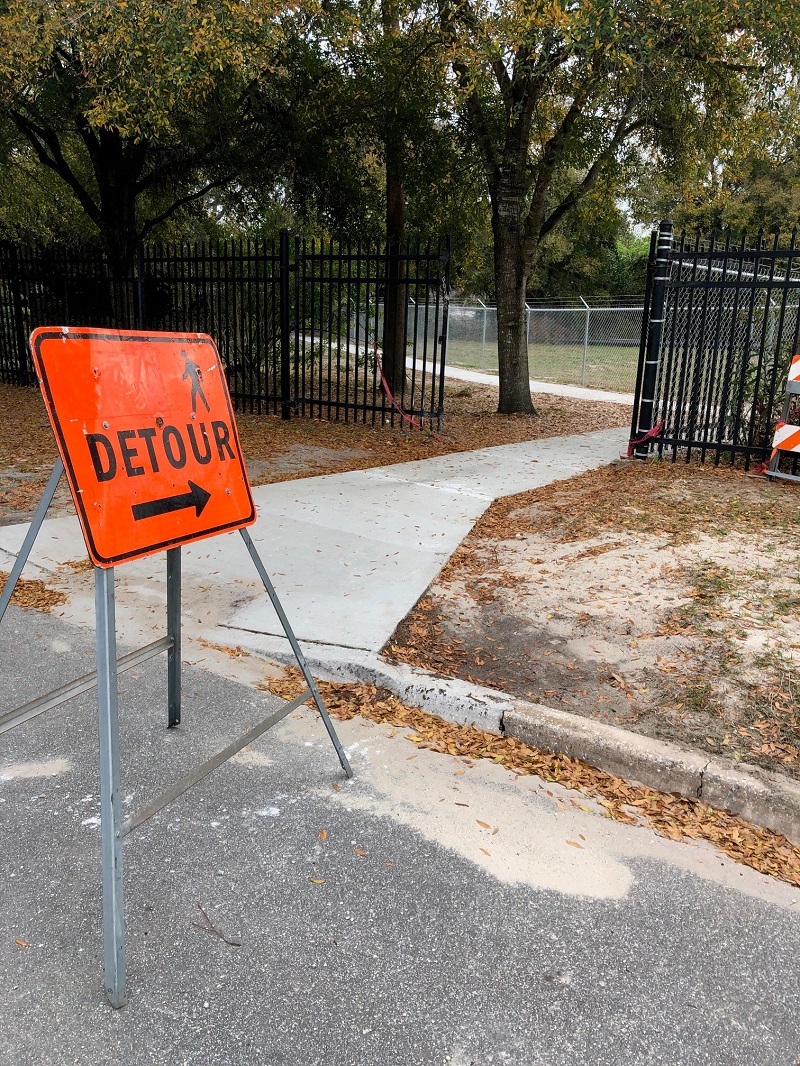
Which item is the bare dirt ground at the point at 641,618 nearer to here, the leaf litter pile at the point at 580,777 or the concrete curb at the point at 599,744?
the concrete curb at the point at 599,744

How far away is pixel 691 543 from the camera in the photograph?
5742 mm

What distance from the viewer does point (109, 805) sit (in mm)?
2172

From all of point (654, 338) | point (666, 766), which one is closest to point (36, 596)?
point (666, 766)

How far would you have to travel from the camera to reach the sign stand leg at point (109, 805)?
208cm

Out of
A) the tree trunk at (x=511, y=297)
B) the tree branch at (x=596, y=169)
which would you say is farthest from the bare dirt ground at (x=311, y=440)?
the tree branch at (x=596, y=169)

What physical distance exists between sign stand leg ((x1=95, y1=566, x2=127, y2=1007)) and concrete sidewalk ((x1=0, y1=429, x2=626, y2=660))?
1.96 meters

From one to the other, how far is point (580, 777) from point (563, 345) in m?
30.3

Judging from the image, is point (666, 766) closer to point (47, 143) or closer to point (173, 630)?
point (173, 630)

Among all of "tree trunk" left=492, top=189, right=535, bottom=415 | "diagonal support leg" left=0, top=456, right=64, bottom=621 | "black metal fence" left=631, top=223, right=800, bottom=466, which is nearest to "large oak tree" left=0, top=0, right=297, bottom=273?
"tree trunk" left=492, top=189, right=535, bottom=415

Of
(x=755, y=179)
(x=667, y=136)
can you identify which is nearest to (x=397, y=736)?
(x=667, y=136)

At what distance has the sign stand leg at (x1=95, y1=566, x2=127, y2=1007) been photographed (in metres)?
2.08

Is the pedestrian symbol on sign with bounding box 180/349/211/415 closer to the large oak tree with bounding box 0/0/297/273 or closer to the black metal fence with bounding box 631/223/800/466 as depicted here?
the black metal fence with bounding box 631/223/800/466

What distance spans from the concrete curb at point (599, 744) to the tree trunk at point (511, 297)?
392 inches

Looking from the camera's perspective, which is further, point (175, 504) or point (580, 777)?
point (580, 777)
